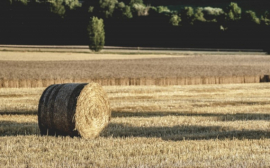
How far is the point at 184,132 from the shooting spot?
1448 cm

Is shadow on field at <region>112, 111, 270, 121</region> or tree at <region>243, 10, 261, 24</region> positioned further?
tree at <region>243, 10, 261, 24</region>

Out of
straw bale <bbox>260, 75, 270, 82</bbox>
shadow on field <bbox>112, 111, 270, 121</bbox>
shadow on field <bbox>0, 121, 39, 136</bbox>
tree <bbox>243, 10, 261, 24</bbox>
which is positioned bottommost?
straw bale <bbox>260, 75, 270, 82</bbox>

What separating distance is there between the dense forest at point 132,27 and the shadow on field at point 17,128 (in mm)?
77620

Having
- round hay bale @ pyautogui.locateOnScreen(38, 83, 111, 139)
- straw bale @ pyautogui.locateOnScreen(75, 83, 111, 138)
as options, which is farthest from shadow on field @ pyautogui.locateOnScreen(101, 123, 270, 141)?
round hay bale @ pyautogui.locateOnScreen(38, 83, 111, 139)

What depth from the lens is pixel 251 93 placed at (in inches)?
1109

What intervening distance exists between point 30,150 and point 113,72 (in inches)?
1187

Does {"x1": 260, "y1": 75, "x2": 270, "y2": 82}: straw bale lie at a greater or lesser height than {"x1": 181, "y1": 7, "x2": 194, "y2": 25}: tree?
lesser

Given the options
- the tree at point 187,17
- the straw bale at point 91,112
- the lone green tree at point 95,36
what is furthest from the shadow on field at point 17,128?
the tree at point 187,17

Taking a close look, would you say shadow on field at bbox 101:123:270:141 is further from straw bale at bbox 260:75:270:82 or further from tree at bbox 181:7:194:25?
tree at bbox 181:7:194:25

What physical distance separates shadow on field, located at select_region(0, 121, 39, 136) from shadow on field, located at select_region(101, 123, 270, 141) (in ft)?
6.44

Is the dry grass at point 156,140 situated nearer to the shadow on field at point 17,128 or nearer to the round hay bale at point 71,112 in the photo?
the shadow on field at point 17,128

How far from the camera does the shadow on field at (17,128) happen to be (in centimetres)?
1456

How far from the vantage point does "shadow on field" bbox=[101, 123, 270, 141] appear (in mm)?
13633

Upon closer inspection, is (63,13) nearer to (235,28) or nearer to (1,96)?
(235,28)
